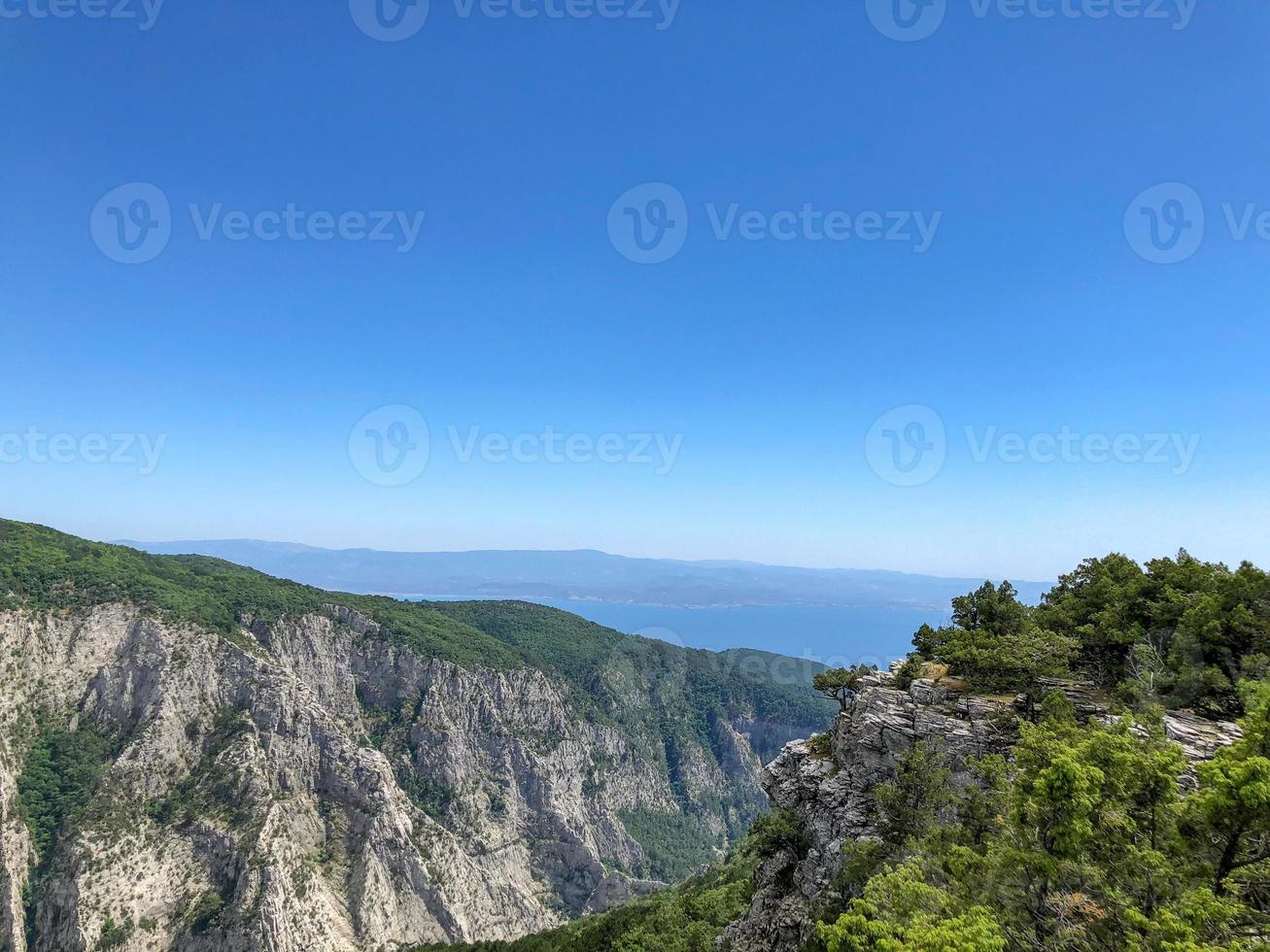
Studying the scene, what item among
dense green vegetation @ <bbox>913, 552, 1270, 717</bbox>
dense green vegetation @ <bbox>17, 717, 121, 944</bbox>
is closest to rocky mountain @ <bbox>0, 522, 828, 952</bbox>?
dense green vegetation @ <bbox>17, 717, 121, 944</bbox>

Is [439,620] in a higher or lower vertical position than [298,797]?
higher

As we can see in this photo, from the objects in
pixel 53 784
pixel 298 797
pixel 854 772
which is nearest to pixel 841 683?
pixel 854 772

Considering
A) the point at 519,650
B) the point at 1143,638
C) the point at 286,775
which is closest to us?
the point at 1143,638

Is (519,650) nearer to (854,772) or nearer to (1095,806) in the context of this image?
(854,772)

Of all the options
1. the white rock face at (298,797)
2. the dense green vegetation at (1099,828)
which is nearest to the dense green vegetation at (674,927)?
the dense green vegetation at (1099,828)

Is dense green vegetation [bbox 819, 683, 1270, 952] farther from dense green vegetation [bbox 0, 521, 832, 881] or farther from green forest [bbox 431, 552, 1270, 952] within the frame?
dense green vegetation [bbox 0, 521, 832, 881]

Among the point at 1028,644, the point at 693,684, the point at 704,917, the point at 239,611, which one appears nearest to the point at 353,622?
the point at 239,611
